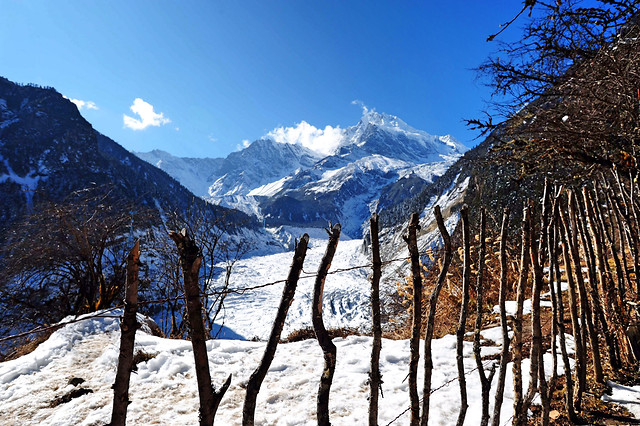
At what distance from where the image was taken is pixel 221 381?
393 cm

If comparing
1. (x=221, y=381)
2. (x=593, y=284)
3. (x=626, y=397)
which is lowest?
(x=221, y=381)

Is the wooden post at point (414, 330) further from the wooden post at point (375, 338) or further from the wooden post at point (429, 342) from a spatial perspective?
the wooden post at point (375, 338)

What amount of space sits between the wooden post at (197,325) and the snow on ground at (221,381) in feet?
6.07

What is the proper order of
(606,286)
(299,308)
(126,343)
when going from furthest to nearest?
(299,308) → (606,286) → (126,343)

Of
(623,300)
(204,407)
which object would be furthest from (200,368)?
(623,300)

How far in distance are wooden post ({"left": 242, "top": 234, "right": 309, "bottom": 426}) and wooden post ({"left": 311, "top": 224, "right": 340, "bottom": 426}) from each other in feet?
0.49

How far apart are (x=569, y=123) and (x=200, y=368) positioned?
5077mm

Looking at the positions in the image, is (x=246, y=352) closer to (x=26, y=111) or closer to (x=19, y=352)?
(x=19, y=352)

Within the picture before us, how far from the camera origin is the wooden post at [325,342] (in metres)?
1.75

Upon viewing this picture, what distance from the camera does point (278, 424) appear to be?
285 cm

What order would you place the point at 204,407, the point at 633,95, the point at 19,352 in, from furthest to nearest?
the point at 19,352 < the point at 633,95 < the point at 204,407

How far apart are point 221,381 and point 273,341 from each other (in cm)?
288

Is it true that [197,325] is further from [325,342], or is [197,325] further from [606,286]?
[606,286]

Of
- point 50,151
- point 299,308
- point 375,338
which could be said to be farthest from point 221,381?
point 50,151
